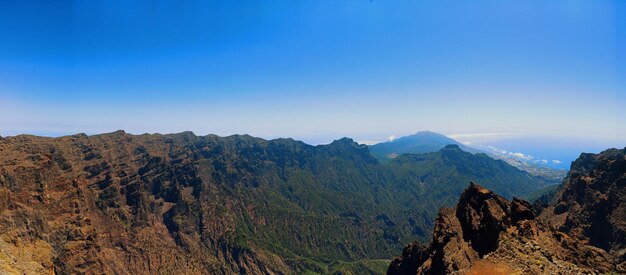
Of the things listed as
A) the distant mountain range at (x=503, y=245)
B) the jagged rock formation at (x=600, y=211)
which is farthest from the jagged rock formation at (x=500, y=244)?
the jagged rock formation at (x=600, y=211)

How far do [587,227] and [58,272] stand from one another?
635 ft

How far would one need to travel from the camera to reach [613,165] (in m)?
144

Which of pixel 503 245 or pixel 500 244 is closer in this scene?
pixel 503 245

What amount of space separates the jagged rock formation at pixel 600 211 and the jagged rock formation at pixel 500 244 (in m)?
55.3

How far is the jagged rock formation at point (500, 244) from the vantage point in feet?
174

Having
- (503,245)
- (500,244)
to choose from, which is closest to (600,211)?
(500,244)

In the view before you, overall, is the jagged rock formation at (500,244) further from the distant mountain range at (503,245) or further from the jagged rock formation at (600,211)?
the jagged rock formation at (600,211)

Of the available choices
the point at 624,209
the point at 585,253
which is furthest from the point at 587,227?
the point at 585,253

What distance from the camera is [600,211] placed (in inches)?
5167

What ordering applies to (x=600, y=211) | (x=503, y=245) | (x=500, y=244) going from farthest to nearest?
(x=600, y=211)
(x=500, y=244)
(x=503, y=245)

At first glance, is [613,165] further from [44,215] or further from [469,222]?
[44,215]

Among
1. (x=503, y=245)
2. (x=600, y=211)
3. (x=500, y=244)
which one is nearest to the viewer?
(x=503, y=245)

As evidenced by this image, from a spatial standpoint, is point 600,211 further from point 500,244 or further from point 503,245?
point 503,245

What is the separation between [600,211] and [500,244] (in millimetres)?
102713
